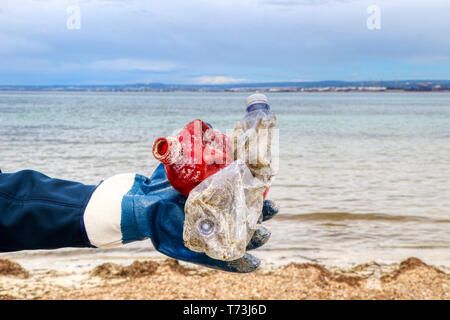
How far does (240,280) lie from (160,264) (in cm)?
104

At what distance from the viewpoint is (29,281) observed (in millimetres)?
4746

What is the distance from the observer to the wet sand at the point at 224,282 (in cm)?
429

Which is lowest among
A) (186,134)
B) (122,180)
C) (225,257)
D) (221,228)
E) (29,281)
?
(29,281)

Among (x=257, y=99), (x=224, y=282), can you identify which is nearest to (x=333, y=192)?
(x=224, y=282)

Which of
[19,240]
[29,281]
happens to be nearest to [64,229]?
[19,240]

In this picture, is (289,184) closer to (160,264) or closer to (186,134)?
(160,264)

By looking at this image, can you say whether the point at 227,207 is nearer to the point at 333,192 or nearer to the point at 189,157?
the point at 189,157

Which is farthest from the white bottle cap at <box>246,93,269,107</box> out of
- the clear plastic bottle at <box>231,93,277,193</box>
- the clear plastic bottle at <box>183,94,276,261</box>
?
the clear plastic bottle at <box>183,94,276,261</box>

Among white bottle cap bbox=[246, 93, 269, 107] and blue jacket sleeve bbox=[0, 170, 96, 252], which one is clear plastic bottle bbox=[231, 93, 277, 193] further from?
blue jacket sleeve bbox=[0, 170, 96, 252]

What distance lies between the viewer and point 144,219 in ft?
6.00

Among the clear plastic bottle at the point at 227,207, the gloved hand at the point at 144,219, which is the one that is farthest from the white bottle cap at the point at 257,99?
the gloved hand at the point at 144,219

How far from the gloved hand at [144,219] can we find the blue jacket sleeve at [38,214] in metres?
0.05

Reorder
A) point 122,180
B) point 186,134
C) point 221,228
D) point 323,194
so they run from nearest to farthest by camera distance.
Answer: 1. point 221,228
2. point 186,134
3. point 122,180
4. point 323,194

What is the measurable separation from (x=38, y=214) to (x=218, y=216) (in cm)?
73
